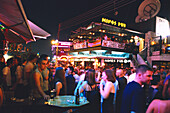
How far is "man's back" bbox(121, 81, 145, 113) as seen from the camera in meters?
2.20

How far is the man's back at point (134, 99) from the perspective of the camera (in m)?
2.20

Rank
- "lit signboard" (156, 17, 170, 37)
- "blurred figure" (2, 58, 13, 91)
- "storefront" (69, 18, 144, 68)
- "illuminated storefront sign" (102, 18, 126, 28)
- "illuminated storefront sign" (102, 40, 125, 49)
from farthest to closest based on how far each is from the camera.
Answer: "lit signboard" (156, 17, 170, 37) → "illuminated storefront sign" (102, 18, 126, 28) → "storefront" (69, 18, 144, 68) → "illuminated storefront sign" (102, 40, 125, 49) → "blurred figure" (2, 58, 13, 91)

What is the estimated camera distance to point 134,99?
2.24 metres

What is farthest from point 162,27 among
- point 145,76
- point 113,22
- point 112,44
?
point 145,76

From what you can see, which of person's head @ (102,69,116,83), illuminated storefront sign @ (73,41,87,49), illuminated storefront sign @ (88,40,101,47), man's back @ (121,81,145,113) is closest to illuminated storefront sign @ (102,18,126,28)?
illuminated storefront sign @ (73,41,87,49)

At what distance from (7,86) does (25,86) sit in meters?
1.68

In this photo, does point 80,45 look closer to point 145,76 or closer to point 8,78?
point 8,78

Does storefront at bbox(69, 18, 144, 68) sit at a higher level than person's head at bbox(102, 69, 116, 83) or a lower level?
higher

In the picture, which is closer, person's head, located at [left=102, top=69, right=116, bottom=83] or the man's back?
the man's back

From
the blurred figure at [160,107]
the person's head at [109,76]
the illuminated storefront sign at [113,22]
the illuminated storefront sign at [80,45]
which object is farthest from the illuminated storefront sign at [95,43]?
the blurred figure at [160,107]

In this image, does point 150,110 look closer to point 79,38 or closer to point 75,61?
point 75,61

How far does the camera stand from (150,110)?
201 centimetres

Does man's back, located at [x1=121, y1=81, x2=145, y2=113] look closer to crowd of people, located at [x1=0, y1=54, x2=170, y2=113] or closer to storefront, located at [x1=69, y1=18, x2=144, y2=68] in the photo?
crowd of people, located at [x1=0, y1=54, x2=170, y2=113]

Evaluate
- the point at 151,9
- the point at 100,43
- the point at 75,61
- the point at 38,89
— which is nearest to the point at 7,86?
the point at 38,89
